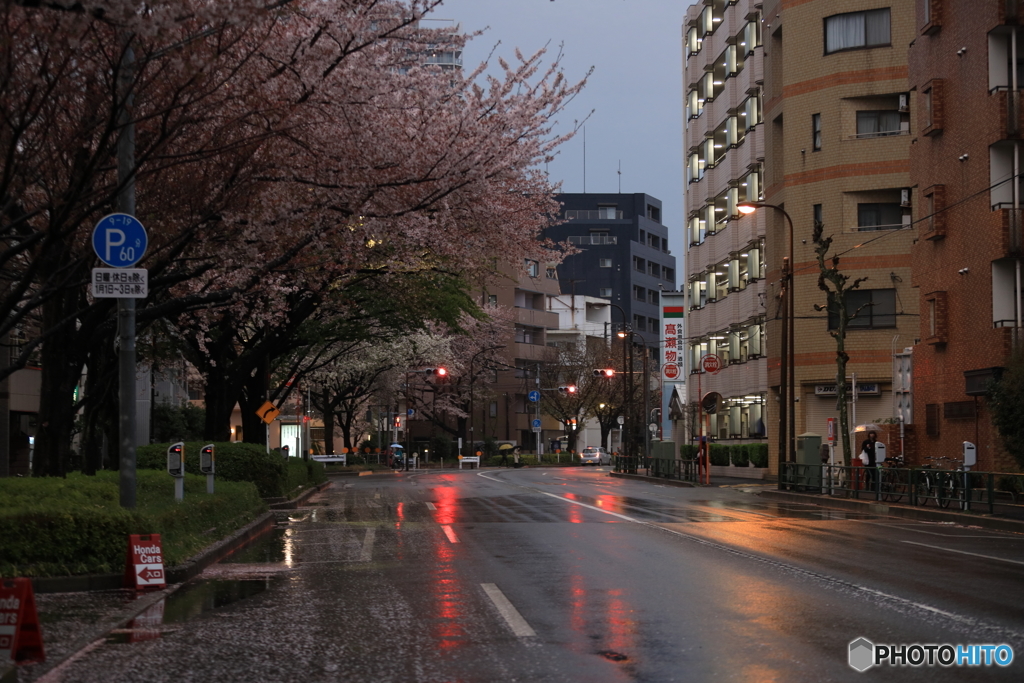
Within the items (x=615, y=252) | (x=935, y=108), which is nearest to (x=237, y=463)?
(x=935, y=108)

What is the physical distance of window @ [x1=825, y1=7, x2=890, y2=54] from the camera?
44812 mm

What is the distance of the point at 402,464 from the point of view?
79.1 m

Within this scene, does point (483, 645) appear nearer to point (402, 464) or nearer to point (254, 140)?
point (254, 140)

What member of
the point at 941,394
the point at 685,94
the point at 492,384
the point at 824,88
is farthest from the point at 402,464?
the point at 941,394

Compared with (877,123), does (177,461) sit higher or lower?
lower

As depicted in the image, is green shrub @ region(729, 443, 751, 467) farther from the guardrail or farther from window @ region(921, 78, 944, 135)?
window @ region(921, 78, 944, 135)

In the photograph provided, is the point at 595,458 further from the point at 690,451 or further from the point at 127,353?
the point at 127,353

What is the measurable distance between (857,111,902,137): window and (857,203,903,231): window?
2894 mm

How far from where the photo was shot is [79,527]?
12.3 m

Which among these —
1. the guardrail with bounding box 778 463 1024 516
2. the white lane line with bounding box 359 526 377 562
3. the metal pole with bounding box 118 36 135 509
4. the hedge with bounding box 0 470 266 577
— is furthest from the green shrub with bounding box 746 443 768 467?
the metal pole with bounding box 118 36 135 509

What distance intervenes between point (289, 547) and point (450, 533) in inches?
117

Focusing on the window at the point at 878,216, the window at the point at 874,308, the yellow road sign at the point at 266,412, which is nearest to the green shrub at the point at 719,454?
the window at the point at 874,308

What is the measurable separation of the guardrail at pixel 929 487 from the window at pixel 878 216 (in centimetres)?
1553

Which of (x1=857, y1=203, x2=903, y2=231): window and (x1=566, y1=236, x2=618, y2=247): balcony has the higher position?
(x1=566, y1=236, x2=618, y2=247): balcony
